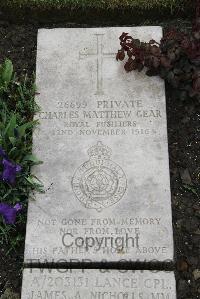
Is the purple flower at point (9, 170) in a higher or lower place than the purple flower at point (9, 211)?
higher

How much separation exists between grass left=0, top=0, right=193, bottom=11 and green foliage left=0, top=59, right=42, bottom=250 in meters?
0.81

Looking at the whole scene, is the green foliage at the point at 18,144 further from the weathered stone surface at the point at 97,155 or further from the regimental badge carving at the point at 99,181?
the regimental badge carving at the point at 99,181

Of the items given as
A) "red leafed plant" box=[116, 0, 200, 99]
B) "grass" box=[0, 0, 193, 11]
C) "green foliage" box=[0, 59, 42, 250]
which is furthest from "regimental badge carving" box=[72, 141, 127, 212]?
"grass" box=[0, 0, 193, 11]

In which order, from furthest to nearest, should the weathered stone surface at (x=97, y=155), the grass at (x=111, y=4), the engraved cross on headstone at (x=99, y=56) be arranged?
the grass at (x=111, y=4), the engraved cross on headstone at (x=99, y=56), the weathered stone surface at (x=97, y=155)

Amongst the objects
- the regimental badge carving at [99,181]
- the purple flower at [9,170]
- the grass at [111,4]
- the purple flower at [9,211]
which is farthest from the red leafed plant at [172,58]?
the purple flower at [9,211]

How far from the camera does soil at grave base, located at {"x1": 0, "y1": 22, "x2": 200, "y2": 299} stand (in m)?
4.23

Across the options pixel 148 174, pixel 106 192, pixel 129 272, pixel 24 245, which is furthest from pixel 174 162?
pixel 24 245

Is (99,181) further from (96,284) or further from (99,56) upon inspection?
(99,56)

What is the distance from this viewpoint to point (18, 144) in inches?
175

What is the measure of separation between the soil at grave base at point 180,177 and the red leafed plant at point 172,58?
0.78ft

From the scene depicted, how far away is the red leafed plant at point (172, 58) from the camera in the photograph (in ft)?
14.8

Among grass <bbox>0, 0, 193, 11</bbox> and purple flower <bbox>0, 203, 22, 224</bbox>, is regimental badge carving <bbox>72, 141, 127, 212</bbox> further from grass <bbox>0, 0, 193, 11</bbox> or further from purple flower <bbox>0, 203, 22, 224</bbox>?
grass <bbox>0, 0, 193, 11</bbox>

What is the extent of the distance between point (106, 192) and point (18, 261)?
865mm

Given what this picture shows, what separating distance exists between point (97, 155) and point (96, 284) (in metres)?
1.01
